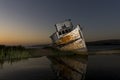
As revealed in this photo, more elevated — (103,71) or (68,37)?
→ (68,37)

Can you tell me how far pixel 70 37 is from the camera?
31062mm

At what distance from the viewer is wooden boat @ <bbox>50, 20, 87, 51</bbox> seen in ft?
99.7

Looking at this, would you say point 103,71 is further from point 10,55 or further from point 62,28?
point 62,28

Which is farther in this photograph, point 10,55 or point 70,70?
point 10,55

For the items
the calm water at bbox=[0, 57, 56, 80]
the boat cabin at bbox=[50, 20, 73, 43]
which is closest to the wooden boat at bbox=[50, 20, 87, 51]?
the boat cabin at bbox=[50, 20, 73, 43]

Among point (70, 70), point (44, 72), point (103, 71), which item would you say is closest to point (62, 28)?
point (70, 70)

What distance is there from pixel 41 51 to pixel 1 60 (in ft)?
36.1

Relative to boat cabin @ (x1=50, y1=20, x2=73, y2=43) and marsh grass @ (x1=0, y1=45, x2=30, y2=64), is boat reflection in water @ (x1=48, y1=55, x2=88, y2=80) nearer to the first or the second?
marsh grass @ (x1=0, y1=45, x2=30, y2=64)

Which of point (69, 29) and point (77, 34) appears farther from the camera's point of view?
point (69, 29)

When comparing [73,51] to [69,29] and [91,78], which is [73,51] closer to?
[69,29]

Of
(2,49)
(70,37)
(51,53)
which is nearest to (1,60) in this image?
(2,49)

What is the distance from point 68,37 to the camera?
103ft

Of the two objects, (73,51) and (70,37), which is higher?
(70,37)

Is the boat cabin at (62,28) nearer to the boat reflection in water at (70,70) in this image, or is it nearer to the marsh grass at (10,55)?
the marsh grass at (10,55)
